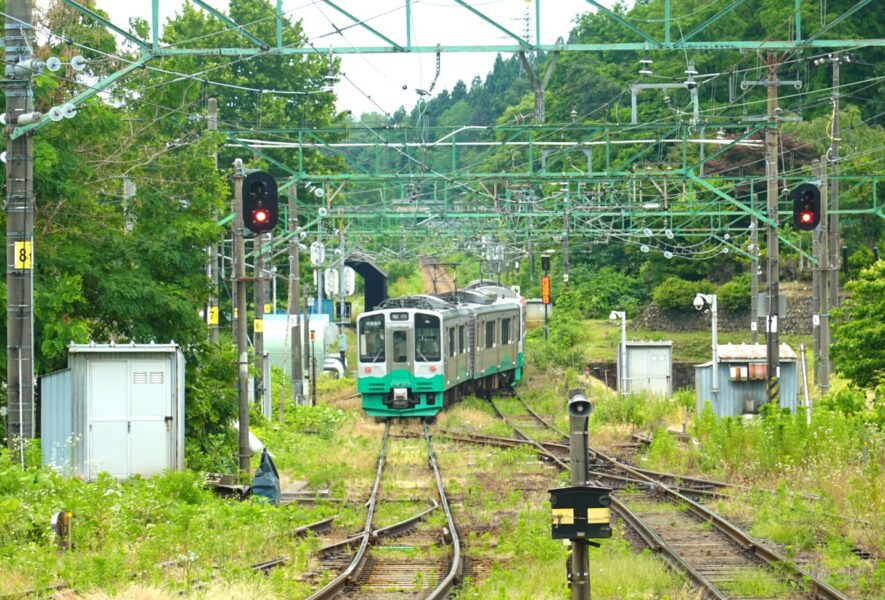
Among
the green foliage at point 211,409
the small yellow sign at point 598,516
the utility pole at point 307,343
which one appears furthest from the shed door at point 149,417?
the utility pole at point 307,343

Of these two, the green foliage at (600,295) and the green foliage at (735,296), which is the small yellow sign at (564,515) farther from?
the green foliage at (600,295)

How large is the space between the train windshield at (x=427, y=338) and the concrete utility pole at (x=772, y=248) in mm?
9211

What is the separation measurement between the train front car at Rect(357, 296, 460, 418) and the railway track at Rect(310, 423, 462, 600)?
1393cm

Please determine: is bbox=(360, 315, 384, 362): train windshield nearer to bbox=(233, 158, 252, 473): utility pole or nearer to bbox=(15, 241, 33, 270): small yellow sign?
bbox=(233, 158, 252, 473): utility pole

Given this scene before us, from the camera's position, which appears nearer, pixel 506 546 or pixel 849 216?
pixel 506 546

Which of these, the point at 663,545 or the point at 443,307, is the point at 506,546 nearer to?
the point at 663,545

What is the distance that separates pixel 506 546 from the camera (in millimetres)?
13086

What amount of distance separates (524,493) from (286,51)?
6.56 meters

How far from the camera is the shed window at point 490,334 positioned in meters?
36.4

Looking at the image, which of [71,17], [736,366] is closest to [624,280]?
[736,366]

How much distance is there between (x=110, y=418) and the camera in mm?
17594

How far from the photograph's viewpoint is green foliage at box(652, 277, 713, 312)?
5716cm

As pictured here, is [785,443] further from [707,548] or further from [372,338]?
[372,338]

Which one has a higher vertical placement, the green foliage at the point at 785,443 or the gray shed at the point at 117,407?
the gray shed at the point at 117,407
